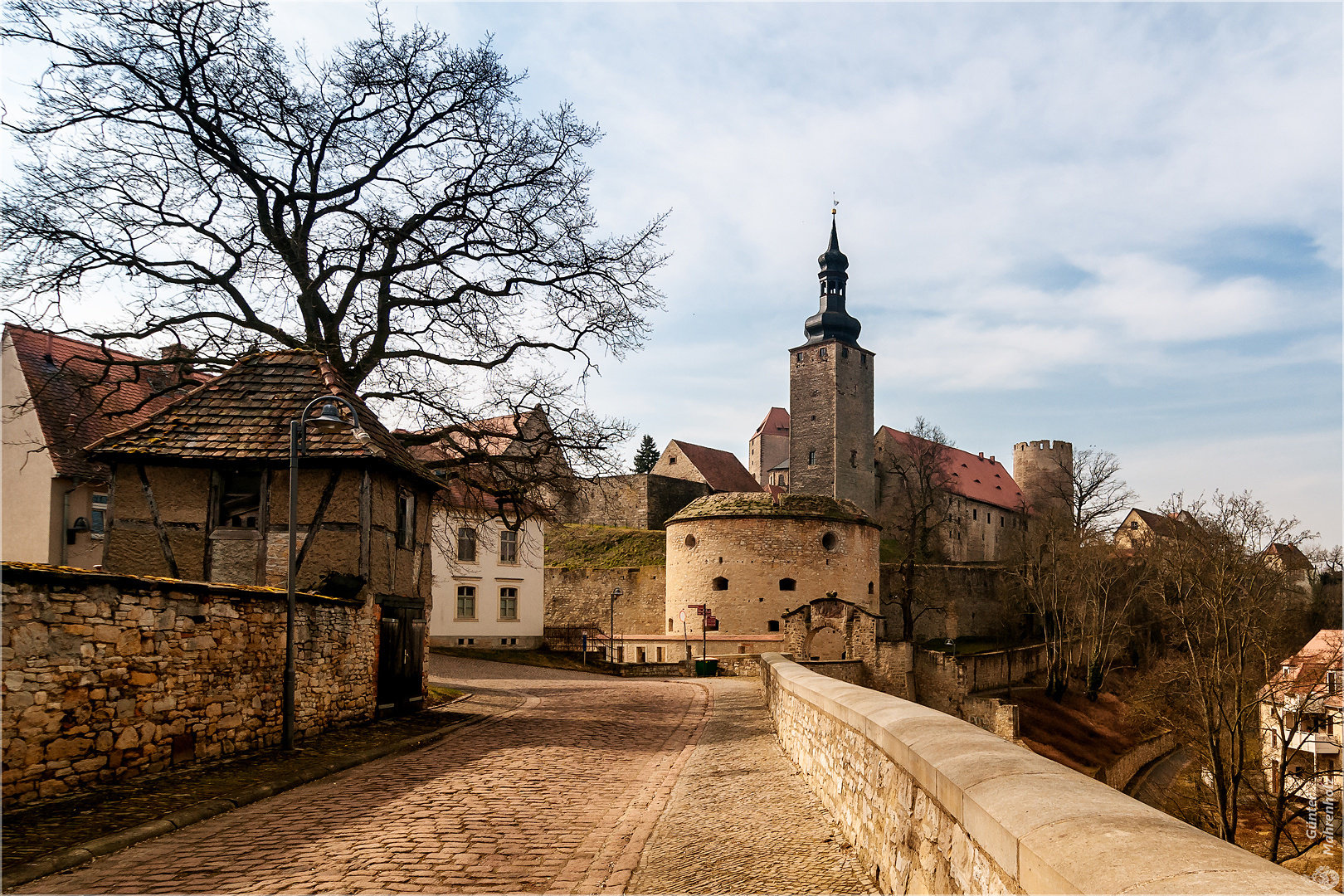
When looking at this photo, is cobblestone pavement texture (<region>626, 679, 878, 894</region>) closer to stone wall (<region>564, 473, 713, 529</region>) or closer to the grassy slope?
the grassy slope

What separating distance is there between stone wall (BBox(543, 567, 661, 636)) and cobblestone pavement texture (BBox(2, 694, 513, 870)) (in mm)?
32580

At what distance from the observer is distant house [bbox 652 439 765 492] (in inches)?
2571

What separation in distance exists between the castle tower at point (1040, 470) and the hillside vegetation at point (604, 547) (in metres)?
38.5

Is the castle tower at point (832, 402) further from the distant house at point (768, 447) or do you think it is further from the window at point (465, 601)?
the window at point (465, 601)

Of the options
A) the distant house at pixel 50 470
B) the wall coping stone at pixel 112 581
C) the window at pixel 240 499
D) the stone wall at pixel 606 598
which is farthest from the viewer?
the stone wall at pixel 606 598

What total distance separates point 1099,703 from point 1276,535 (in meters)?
15.8

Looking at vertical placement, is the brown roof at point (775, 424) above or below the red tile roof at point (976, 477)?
above

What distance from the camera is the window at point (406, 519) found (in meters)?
14.8

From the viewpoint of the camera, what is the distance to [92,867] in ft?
A: 19.7

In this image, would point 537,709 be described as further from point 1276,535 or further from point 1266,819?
point 1276,535

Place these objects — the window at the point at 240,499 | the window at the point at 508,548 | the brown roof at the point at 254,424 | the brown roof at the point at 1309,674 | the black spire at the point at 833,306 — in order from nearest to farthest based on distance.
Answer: the brown roof at the point at 254,424, the window at the point at 240,499, the brown roof at the point at 1309,674, the window at the point at 508,548, the black spire at the point at 833,306

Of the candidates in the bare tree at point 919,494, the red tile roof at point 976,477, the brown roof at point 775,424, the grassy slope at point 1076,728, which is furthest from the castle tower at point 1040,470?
the grassy slope at point 1076,728

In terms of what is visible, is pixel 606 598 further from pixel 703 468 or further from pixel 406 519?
pixel 406 519

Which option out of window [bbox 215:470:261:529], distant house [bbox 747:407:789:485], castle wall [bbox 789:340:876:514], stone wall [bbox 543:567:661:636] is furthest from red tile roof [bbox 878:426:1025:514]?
window [bbox 215:470:261:529]
